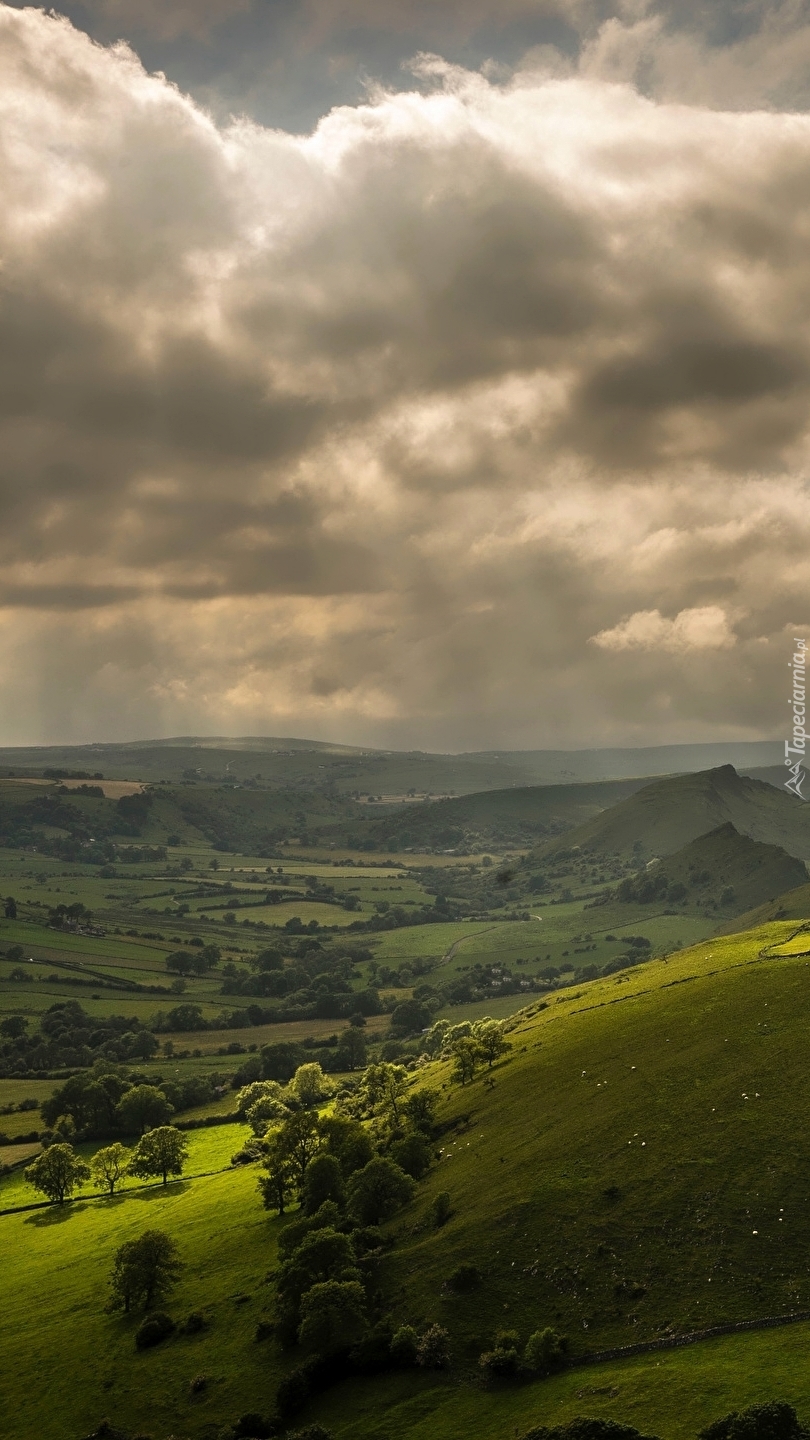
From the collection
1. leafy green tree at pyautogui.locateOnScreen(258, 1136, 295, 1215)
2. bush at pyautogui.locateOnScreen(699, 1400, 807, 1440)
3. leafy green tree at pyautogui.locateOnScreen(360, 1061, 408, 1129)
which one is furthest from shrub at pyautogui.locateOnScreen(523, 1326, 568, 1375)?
leafy green tree at pyautogui.locateOnScreen(360, 1061, 408, 1129)

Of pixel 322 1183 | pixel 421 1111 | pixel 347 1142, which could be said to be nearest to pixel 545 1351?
pixel 322 1183

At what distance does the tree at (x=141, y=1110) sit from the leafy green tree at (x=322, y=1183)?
265ft

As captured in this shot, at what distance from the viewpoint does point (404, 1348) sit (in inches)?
3135

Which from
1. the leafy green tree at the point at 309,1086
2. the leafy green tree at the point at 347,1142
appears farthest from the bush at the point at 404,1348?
the leafy green tree at the point at 309,1086

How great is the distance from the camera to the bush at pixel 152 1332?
95.7 m

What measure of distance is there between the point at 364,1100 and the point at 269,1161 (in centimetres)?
3515

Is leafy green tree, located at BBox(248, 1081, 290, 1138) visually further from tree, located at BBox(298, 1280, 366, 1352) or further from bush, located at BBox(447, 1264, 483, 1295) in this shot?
bush, located at BBox(447, 1264, 483, 1295)

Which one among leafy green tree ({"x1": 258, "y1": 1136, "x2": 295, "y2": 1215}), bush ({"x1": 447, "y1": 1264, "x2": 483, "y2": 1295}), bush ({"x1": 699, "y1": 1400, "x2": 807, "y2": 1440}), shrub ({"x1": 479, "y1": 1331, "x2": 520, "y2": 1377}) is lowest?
leafy green tree ({"x1": 258, "y1": 1136, "x2": 295, "y2": 1215})

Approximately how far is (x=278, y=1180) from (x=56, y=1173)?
49.1 meters

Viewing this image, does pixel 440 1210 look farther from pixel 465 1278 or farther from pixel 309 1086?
pixel 309 1086

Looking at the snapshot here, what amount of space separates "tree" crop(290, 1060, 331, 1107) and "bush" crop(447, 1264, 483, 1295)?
104693 millimetres

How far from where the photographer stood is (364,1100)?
507 feet

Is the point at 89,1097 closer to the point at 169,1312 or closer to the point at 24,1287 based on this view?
the point at 24,1287

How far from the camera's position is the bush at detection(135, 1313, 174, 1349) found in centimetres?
9569
